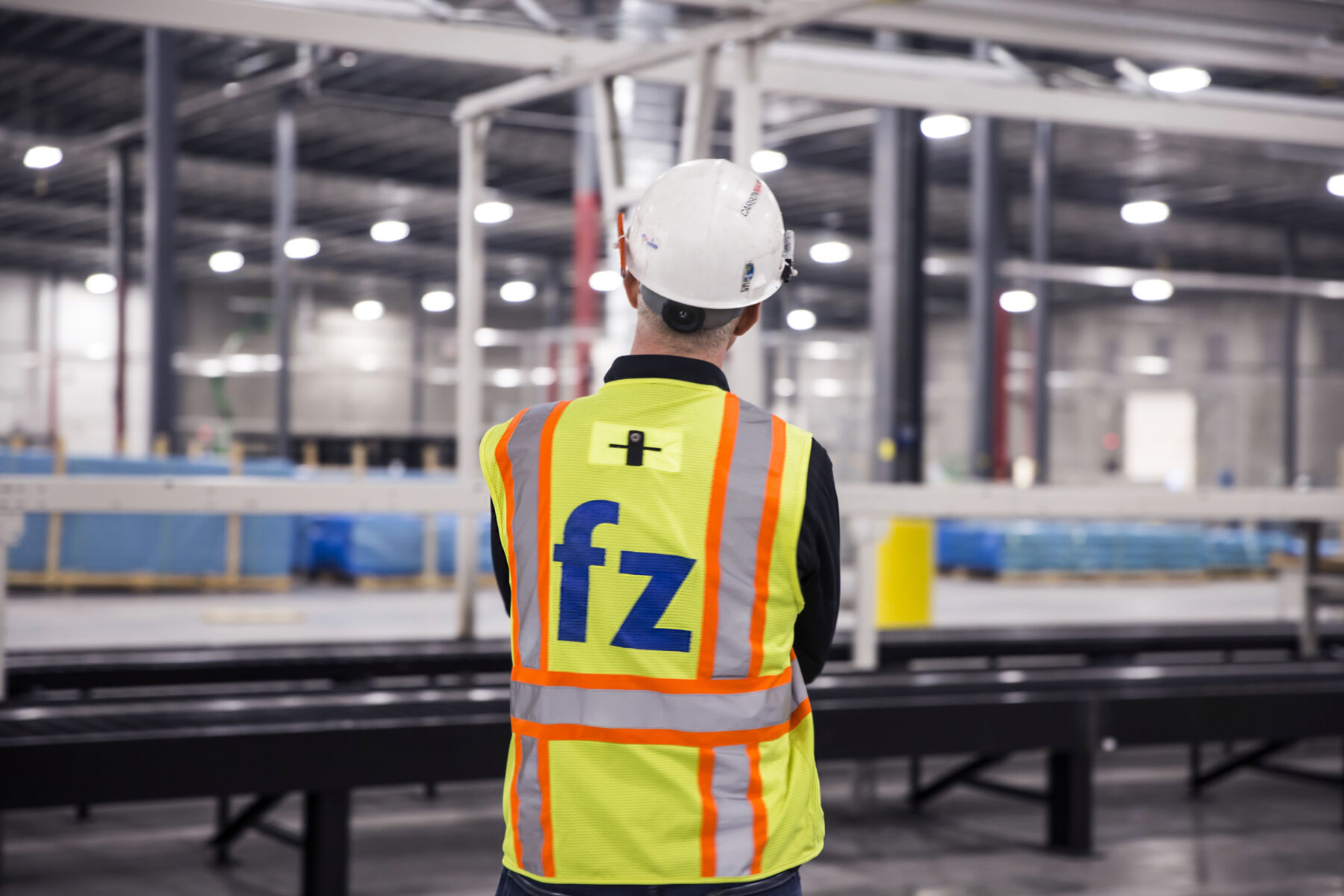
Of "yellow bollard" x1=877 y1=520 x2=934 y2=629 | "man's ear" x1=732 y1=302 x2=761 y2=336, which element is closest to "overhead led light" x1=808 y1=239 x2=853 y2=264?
"yellow bollard" x1=877 y1=520 x2=934 y2=629

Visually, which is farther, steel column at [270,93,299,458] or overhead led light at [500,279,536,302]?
overhead led light at [500,279,536,302]

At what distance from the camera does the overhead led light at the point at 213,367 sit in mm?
23438

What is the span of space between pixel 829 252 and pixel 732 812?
72.5 ft

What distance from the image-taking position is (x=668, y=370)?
1442mm

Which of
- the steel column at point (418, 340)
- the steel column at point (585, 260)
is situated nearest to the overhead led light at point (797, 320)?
the steel column at point (585, 260)

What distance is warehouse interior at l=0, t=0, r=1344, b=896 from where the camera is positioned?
13.6 ft

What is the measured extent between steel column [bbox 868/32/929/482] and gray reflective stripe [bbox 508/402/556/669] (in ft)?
22.3

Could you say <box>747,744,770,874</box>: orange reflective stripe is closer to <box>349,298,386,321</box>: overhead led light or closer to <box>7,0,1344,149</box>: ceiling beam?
<box>7,0,1344,149</box>: ceiling beam

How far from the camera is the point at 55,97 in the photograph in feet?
59.7

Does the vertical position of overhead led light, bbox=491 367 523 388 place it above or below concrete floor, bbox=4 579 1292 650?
above

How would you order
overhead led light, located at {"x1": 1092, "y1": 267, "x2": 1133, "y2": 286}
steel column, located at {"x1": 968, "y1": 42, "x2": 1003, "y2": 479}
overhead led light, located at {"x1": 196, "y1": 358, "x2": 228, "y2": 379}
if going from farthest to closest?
overhead led light, located at {"x1": 196, "y1": 358, "x2": 228, "y2": 379}, overhead led light, located at {"x1": 1092, "y1": 267, "x2": 1133, "y2": 286}, steel column, located at {"x1": 968, "y1": 42, "x2": 1003, "y2": 479}

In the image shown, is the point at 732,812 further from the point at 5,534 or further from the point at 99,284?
the point at 99,284

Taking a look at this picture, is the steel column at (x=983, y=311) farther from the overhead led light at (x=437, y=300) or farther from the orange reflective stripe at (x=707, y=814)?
the overhead led light at (x=437, y=300)

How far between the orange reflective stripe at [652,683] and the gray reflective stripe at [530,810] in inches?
3.0
